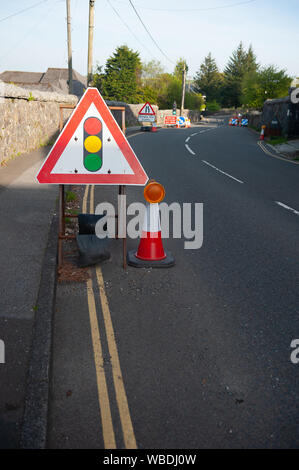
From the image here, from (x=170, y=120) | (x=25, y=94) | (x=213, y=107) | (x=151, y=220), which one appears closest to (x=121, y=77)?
(x=170, y=120)

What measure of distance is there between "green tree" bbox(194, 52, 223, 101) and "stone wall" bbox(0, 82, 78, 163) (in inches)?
4060

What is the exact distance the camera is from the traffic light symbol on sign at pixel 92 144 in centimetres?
518

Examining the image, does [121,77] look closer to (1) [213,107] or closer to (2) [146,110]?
(2) [146,110]

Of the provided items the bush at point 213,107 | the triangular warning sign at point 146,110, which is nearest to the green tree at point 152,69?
the bush at point 213,107

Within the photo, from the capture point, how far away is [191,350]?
3.98 meters

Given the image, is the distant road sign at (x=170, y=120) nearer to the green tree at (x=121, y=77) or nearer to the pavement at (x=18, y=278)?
the green tree at (x=121, y=77)

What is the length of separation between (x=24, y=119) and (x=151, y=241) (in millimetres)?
9825

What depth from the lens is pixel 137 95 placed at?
69.9 metres

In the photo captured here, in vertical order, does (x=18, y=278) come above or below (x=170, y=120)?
below

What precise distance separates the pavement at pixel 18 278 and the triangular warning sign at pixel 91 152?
1.17m
